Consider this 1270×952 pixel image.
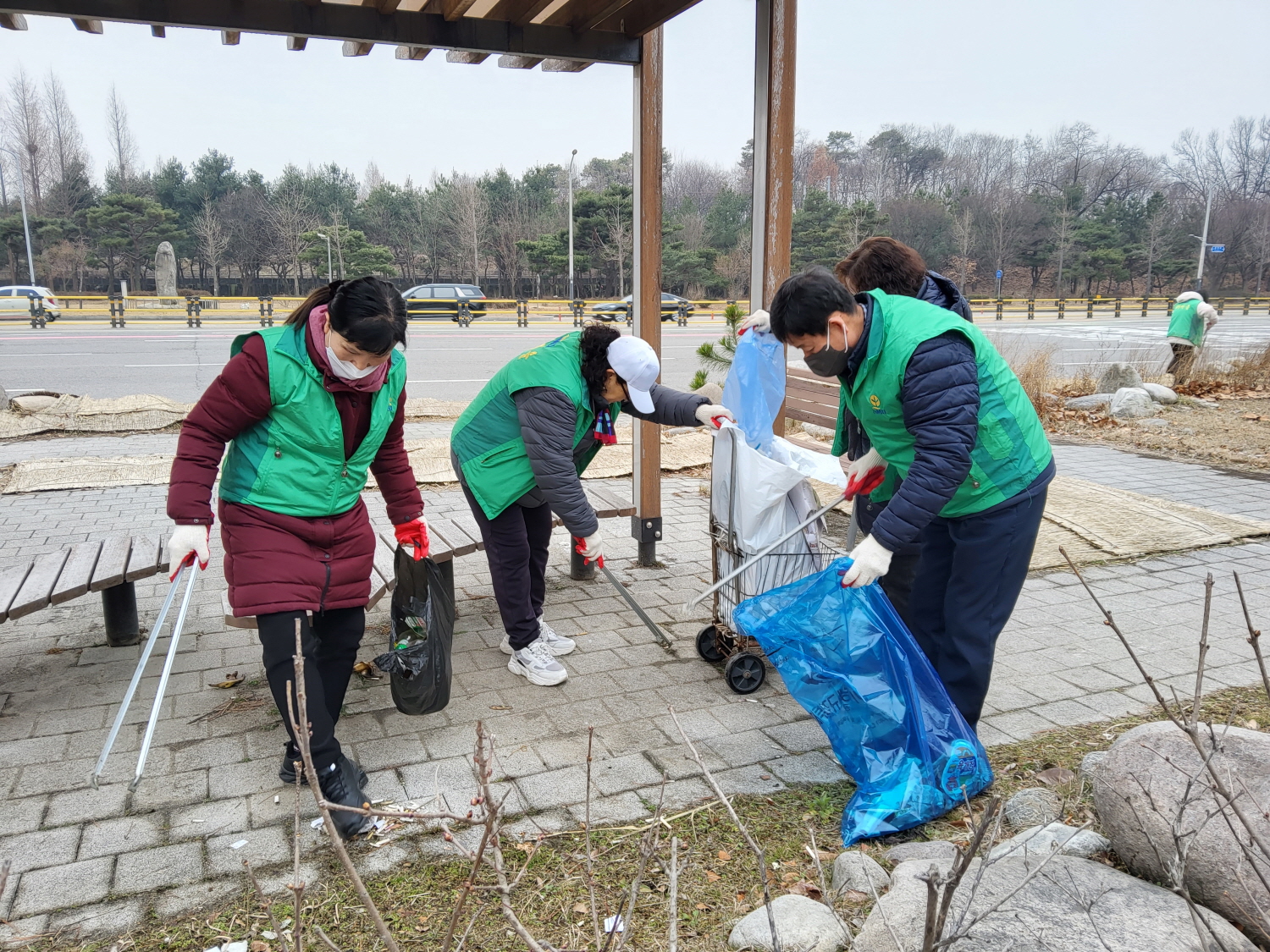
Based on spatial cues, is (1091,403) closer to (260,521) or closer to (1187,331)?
(1187,331)

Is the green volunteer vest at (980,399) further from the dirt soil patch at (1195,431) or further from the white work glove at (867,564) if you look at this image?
the dirt soil patch at (1195,431)

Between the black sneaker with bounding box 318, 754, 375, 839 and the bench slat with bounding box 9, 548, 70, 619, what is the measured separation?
119 centimetres

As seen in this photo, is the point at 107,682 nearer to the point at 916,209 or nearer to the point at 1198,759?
the point at 1198,759

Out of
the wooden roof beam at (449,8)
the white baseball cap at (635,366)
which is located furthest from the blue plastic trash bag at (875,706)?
the wooden roof beam at (449,8)

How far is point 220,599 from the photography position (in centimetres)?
436

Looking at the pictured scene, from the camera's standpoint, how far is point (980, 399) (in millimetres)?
2590

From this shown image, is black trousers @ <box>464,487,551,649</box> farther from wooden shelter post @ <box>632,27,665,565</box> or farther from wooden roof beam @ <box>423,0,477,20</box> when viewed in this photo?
wooden roof beam @ <box>423,0,477,20</box>

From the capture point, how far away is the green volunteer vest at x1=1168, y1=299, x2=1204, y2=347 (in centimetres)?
1104

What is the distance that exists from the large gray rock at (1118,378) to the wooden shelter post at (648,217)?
837 centimetres

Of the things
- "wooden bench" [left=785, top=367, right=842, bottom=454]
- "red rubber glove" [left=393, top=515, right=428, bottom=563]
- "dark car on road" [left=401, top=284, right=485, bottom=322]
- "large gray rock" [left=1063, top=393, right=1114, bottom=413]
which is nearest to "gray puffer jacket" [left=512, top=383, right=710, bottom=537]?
"red rubber glove" [left=393, top=515, right=428, bottom=563]

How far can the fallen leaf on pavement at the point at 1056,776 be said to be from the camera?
283 cm

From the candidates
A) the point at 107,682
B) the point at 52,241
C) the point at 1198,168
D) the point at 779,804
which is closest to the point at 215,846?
the point at 107,682

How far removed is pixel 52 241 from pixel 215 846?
43110mm

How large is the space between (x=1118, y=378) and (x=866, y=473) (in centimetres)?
930
